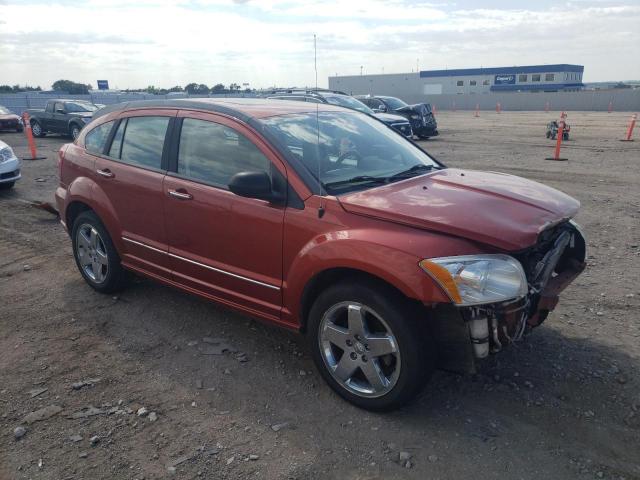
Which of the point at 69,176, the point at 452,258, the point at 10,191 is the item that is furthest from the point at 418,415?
the point at 10,191

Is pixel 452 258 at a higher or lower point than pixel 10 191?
higher

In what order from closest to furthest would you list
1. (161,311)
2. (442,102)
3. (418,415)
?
1. (418,415)
2. (161,311)
3. (442,102)

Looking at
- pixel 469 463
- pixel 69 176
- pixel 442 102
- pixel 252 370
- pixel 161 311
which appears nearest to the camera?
pixel 469 463

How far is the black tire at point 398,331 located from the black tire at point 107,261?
8.37 ft

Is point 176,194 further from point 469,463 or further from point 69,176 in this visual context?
point 469,463

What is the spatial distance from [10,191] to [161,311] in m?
7.56

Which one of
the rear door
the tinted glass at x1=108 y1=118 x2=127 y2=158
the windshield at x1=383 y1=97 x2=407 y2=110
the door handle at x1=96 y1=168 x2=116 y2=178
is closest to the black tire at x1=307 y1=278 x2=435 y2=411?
the rear door

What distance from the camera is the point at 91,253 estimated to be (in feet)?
17.0

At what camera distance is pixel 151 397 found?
3.48 meters

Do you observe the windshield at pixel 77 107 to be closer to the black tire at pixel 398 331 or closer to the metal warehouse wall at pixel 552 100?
the black tire at pixel 398 331

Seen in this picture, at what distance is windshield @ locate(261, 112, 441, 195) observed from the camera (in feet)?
11.8

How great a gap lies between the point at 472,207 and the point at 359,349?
43.4 inches

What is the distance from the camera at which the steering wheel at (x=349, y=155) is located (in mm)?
3814

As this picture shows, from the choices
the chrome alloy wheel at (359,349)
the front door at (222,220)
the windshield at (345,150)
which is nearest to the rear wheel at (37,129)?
the front door at (222,220)
